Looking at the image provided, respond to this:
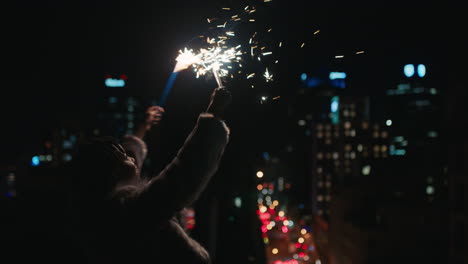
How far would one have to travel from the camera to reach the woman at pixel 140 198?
2.09m

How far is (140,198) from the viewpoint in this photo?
2135 mm

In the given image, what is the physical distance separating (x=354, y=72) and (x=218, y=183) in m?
3.01

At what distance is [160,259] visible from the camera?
7.34 feet

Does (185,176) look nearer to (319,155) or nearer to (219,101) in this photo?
(219,101)

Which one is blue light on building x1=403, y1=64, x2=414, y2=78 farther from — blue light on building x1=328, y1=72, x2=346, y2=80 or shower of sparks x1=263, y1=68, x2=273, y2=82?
shower of sparks x1=263, y1=68, x2=273, y2=82

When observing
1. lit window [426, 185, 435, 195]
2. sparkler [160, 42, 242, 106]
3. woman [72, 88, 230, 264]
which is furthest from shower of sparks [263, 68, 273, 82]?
lit window [426, 185, 435, 195]

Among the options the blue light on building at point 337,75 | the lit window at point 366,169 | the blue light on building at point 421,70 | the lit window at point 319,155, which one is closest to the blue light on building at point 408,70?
the blue light on building at point 421,70

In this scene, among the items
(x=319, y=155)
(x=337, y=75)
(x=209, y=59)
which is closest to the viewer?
(x=209, y=59)

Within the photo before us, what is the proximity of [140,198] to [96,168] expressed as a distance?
37 centimetres

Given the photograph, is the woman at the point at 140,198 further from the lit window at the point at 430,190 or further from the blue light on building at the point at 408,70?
the lit window at the point at 430,190

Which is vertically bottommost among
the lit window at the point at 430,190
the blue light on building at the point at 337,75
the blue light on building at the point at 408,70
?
the lit window at the point at 430,190

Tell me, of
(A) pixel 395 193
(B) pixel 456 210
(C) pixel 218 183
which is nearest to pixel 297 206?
(A) pixel 395 193

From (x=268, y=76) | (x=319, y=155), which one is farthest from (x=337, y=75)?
(x=319, y=155)

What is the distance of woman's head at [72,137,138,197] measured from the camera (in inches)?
88.0
